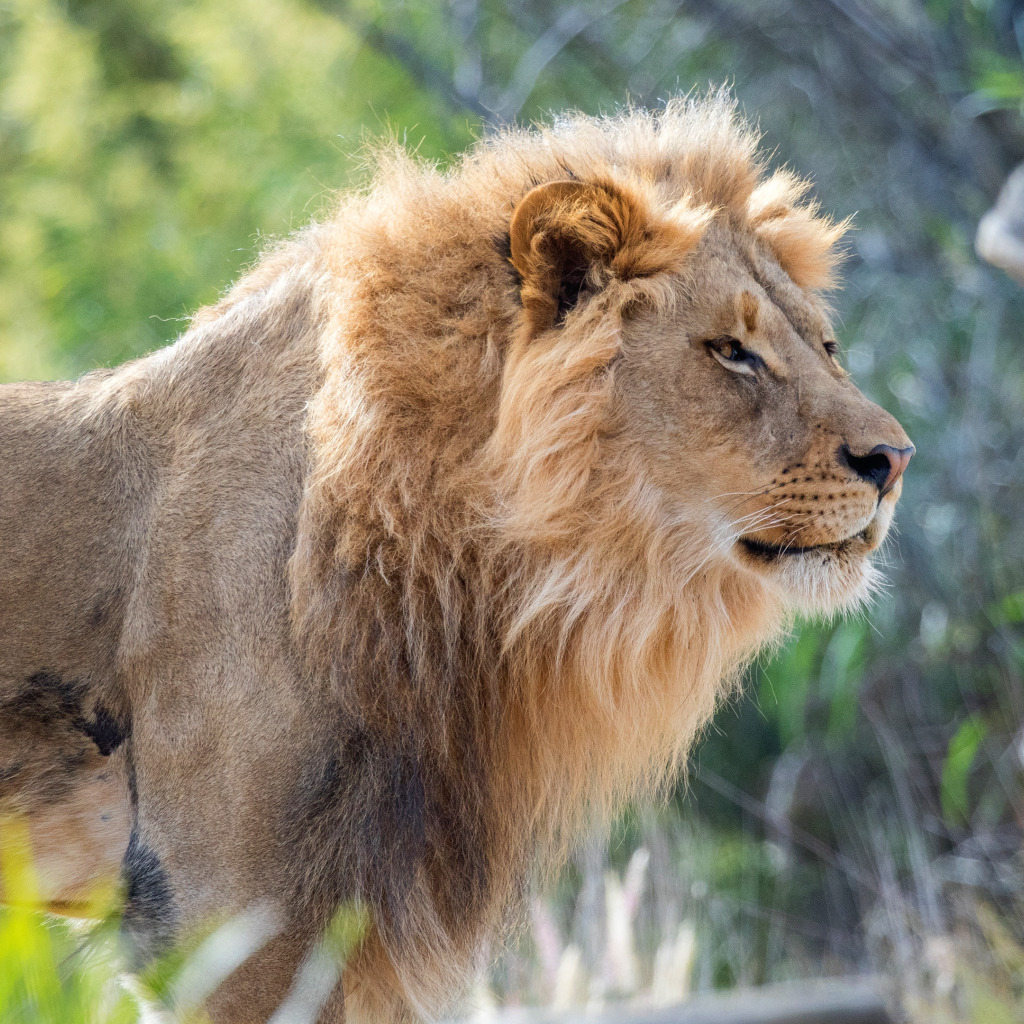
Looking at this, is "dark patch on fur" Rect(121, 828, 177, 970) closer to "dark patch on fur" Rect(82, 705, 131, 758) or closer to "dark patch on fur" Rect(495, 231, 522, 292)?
"dark patch on fur" Rect(82, 705, 131, 758)

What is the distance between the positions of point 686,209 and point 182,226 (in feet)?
25.0

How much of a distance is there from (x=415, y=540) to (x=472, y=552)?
0.13 m

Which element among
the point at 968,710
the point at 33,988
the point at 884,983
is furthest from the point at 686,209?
the point at 968,710

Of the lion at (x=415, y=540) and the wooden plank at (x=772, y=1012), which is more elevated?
the lion at (x=415, y=540)

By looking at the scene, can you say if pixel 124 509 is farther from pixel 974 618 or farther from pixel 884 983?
pixel 974 618

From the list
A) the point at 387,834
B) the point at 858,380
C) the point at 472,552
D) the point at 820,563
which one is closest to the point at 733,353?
the point at 820,563

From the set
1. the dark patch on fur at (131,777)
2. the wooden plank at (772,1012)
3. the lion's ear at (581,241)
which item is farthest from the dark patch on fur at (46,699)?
the wooden plank at (772,1012)

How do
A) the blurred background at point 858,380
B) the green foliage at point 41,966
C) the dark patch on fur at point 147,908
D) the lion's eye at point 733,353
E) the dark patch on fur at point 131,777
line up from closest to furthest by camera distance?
the green foliage at point 41,966 < the dark patch on fur at point 147,908 < the dark patch on fur at point 131,777 < the lion's eye at point 733,353 < the blurred background at point 858,380

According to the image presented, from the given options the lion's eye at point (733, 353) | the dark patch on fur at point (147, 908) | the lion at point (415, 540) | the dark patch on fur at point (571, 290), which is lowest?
the dark patch on fur at point (147, 908)

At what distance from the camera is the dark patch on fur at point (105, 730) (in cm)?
233

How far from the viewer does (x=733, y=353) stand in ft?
7.90

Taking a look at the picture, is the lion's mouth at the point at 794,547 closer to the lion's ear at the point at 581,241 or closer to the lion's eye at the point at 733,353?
the lion's eye at the point at 733,353

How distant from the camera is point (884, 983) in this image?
15.0 ft

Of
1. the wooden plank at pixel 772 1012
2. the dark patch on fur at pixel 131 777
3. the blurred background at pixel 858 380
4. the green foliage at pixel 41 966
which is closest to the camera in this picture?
the green foliage at pixel 41 966
